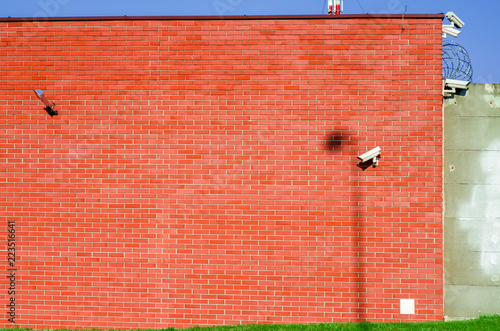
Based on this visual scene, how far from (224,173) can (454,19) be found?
460 cm

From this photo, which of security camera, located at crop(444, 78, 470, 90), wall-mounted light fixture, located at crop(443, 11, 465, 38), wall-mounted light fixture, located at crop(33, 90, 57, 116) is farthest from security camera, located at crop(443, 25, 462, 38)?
wall-mounted light fixture, located at crop(33, 90, 57, 116)

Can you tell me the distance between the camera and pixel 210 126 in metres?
7.22

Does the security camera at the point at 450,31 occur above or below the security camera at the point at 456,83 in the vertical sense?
above

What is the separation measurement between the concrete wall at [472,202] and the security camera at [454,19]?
1037mm

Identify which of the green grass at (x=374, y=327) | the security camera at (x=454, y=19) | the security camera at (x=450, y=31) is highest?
the security camera at (x=454, y=19)

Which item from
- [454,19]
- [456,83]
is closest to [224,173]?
[456,83]

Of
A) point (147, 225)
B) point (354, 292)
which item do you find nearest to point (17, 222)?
point (147, 225)

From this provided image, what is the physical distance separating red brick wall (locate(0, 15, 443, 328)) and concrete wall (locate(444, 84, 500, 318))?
1.94 feet

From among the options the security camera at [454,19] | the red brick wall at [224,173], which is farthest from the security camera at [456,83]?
the security camera at [454,19]

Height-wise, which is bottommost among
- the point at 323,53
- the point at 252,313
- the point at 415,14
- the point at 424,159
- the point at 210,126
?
the point at 252,313

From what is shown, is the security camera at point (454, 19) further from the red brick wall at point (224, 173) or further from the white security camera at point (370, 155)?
the white security camera at point (370, 155)

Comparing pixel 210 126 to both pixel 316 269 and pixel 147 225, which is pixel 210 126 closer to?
pixel 147 225

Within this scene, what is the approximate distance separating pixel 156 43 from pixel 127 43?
18.7 inches

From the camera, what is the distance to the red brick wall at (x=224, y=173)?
709cm
